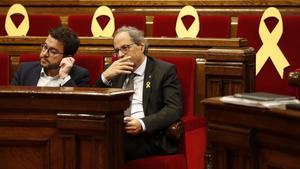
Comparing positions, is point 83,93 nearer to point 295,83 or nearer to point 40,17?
point 295,83

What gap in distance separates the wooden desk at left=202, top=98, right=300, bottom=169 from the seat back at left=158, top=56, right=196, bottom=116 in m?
0.50

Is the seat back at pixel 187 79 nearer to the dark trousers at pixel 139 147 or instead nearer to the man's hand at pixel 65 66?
the dark trousers at pixel 139 147

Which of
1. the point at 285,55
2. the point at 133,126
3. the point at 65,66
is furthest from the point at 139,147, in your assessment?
the point at 285,55

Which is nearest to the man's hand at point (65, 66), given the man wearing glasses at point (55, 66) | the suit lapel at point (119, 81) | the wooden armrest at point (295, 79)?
the man wearing glasses at point (55, 66)

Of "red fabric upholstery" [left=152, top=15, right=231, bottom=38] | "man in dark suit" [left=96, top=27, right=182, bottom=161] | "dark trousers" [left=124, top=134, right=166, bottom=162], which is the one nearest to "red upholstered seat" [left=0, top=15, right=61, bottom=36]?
"red fabric upholstery" [left=152, top=15, right=231, bottom=38]

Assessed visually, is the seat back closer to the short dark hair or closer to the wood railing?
the wood railing

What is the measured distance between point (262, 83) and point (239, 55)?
0.63 metres

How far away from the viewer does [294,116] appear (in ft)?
3.08

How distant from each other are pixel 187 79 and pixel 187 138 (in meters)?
0.16

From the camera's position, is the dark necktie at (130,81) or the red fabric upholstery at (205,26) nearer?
the dark necktie at (130,81)

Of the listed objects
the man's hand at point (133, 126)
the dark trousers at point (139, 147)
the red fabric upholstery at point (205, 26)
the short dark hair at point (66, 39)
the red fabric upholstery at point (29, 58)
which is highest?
the red fabric upholstery at point (205, 26)

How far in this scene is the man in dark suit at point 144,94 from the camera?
1.55 metres

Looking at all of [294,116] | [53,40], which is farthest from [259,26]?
[294,116]

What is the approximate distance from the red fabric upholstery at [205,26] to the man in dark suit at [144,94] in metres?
0.69
